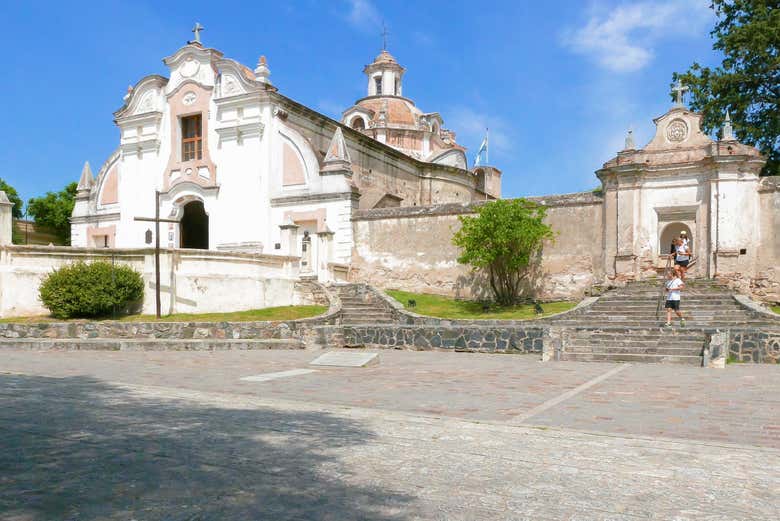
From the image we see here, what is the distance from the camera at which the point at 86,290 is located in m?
18.9

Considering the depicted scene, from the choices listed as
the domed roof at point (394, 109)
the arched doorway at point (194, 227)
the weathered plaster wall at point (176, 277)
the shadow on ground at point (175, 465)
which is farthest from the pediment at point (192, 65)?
the shadow on ground at point (175, 465)

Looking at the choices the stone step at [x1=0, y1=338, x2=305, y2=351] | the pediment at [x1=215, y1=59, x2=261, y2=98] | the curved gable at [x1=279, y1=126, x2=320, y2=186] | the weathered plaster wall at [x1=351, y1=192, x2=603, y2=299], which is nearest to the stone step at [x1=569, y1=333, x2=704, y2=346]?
the stone step at [x1=0, y1=338, x2=305, y2=351]

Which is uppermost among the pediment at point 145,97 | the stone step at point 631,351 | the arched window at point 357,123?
the arched window at point 357,123

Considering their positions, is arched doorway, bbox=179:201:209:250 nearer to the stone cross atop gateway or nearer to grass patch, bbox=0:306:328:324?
grass patch, bbox=0:306:328:324

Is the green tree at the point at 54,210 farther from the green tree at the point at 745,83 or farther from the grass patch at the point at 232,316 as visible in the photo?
the green tree at the point at 745,83

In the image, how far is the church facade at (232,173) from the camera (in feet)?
89.3

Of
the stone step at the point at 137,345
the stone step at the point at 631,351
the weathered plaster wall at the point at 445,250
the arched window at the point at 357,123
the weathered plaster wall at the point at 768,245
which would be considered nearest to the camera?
the stone step at the point at 631,351

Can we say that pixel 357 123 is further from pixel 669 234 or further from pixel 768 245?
pixel 768 245

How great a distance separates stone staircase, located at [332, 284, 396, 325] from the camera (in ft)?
69.0

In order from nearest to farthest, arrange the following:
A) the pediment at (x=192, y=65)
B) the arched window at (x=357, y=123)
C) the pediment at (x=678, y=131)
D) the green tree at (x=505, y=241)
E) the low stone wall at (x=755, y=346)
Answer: the low stone wall at (x=755, y=346) → the pediment at (x=678, y=131) → the green tree at (x=505, y=241) → the pediment at (x=192, y=65) → the arched window at (x=357, y=123)

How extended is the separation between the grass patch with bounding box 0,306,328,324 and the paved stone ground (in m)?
9.43

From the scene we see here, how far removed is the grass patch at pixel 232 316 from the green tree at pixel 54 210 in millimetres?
32387

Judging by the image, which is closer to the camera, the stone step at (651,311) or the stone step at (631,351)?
the stone step at (631,351)

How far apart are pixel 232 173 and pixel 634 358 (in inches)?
800
